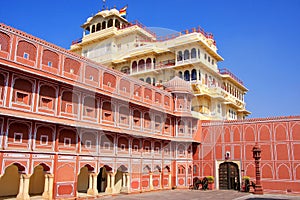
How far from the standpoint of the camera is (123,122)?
22.5 metres

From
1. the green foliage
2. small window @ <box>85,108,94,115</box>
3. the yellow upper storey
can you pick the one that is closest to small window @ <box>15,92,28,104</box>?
small window @ <box>85,108,94,115</box>

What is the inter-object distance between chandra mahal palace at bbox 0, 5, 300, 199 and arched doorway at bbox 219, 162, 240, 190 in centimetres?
9

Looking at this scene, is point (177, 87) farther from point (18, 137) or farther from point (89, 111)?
point (18, 137)

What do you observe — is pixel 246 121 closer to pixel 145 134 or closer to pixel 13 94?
pixel 145 134

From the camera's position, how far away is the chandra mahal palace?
632 inches

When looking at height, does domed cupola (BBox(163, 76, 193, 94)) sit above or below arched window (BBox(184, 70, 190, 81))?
below

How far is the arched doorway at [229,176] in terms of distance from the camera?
91.0 feet

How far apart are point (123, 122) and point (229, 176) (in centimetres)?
1198

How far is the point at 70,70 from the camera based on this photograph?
1845 centimetres

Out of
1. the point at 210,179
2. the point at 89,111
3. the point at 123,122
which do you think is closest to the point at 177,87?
the point at 123,122

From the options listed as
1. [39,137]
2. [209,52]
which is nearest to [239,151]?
[209,52]

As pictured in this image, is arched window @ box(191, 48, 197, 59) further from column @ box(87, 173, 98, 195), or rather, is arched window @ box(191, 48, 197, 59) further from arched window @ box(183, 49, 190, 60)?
column @ box(87, 173, 98, 195)

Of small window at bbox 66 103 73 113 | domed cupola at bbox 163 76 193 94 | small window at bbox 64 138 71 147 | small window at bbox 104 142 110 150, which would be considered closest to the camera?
small window at bbox 64 138 71 147

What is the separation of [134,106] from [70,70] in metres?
6.73
